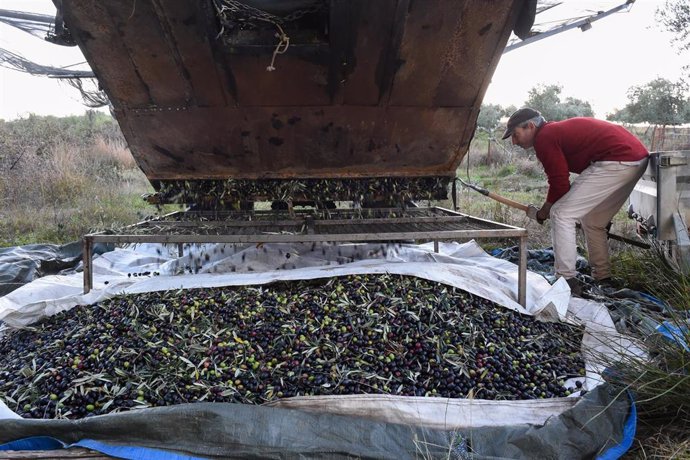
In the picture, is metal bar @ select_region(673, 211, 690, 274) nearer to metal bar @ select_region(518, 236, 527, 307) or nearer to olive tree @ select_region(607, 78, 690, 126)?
metal bar @ select_region(518, 236, 527, 307)

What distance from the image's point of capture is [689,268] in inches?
131

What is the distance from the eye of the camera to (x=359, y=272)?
10.6ft

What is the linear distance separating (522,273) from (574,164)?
1503 mm

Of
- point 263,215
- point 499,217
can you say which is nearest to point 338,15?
point 263,215

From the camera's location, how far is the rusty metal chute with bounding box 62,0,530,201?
2.98 meters

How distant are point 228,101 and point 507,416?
273 centimetres

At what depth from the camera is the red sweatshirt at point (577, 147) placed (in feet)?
→ 12.8

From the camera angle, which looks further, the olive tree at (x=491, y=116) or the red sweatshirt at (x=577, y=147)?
the olive tree at (x=491, y=116)

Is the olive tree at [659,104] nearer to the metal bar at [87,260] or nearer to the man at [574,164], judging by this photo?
the man at [574,164]

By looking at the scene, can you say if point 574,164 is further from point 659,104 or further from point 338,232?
point 659,104

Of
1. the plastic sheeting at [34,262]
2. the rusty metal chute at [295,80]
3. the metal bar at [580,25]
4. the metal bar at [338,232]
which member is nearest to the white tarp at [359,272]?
the metal bar at [338,232]

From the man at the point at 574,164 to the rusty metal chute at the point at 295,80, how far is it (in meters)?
0.67

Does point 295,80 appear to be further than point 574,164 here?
No

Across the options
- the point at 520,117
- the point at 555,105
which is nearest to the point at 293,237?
the point at 520,117
